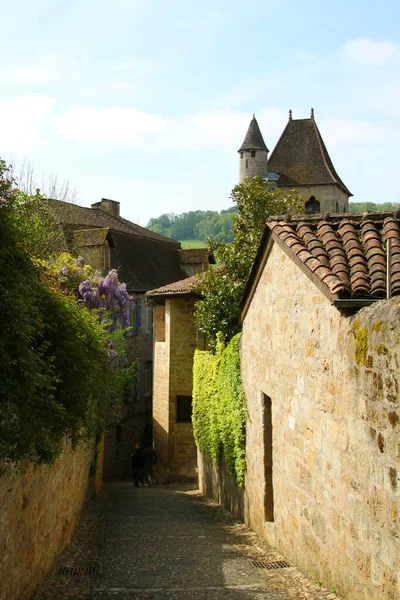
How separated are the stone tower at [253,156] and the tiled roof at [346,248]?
40.8 metres

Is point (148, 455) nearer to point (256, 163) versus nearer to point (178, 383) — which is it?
point (178, 383)

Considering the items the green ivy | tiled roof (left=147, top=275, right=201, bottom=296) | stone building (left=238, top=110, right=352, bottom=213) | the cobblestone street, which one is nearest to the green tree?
the green ivy

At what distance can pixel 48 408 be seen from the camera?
21.8 ft

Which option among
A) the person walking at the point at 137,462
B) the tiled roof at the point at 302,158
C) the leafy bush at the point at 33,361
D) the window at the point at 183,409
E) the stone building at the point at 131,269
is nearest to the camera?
the leafy bush at the point at 33,361

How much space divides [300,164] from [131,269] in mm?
23955

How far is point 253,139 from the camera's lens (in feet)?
163

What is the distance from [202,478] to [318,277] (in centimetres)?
1324

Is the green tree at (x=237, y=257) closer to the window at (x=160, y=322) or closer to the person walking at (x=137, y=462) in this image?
the window at (x=160, y=322)

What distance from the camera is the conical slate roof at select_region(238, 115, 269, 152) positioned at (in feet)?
162

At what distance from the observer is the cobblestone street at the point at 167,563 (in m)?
7.28

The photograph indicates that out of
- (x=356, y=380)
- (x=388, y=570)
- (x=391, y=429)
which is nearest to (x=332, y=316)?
(x=356, y=380)

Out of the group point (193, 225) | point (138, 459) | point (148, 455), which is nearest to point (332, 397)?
point (138, 459)

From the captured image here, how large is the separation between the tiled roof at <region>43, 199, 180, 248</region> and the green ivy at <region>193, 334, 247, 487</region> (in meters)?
8.70

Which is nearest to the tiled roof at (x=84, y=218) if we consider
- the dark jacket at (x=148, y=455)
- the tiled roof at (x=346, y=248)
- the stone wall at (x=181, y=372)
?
the stone wall at (x=181, y=372)
